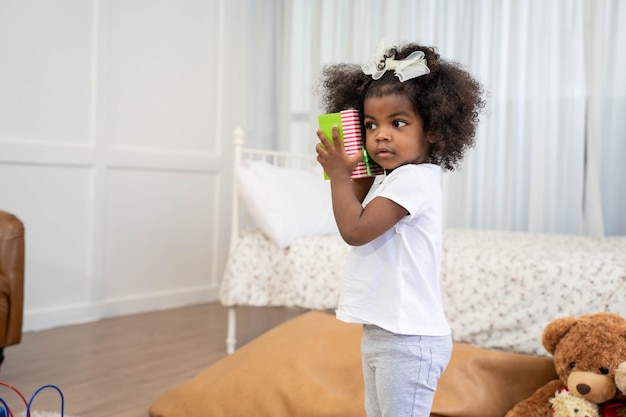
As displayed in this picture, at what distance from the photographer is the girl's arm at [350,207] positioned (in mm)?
947

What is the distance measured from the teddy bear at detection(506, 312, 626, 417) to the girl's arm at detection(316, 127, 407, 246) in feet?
2.15

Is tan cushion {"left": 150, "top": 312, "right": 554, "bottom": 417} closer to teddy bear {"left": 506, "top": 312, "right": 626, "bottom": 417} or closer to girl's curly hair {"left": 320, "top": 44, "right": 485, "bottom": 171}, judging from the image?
teddy bear {"left": 506, "top": 312, "right": 626, "bottom": 417}

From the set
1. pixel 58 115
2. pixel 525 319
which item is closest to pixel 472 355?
pixel 525 319

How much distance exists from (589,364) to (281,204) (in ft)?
4.24

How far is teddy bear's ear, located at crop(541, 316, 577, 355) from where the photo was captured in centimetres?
142

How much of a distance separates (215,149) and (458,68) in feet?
8.64

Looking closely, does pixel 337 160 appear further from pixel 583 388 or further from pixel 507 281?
pixel 507 281

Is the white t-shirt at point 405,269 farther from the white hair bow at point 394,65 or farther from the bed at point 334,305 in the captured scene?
the bed at point 334,305

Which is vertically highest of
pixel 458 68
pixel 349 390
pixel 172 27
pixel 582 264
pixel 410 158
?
pixel 172 27

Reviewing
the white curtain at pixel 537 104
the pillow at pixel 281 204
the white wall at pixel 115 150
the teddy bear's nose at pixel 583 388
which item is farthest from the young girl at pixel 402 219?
the white wall at pixel 115 150

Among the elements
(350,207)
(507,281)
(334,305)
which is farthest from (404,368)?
(334,305)

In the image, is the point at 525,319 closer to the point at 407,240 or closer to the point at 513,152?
the point at 407,240

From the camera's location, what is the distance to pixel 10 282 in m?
1.89

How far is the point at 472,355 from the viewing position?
1.61 m
